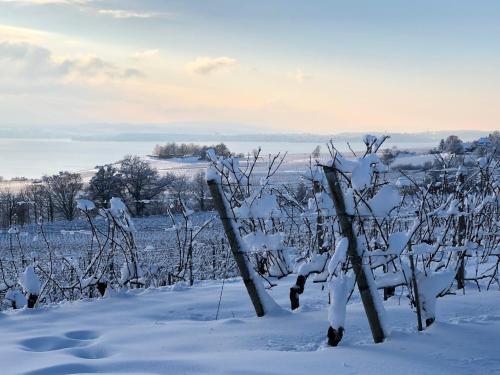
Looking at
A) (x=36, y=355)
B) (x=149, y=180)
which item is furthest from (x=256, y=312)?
(x=149, y=180)

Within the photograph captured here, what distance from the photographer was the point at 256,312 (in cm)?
397

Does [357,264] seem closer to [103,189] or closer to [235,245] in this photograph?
[235,245]

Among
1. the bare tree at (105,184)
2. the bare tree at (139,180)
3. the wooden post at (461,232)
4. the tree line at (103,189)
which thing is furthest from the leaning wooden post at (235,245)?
the bare tree at (105,184)

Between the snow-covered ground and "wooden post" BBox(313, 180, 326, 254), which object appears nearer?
the snow-covered ground

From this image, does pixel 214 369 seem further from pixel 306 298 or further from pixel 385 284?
pixel 306 298

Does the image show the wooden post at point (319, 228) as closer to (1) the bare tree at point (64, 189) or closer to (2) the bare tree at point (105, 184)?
(2) the bare tree at point (105, 184)

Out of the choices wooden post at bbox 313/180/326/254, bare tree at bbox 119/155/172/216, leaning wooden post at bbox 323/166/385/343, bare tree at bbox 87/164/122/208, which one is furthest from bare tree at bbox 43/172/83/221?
leaning wooden post at bbox 323/166/385/343

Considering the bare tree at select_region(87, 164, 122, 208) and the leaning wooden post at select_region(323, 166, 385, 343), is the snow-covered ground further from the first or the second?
the bare tree at select_region(87, 164, 122, 208)

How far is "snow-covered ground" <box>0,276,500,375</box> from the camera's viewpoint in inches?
106

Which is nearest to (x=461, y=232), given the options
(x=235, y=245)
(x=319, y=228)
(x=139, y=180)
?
(x=319, y=228)

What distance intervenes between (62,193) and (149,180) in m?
10.0

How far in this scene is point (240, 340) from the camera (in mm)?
3324

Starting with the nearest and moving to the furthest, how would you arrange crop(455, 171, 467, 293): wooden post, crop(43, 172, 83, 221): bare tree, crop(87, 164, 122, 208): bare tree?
crop(455, 171, 467, 293): wooden post → crop(87, 164, 122, 208): bare tree → crop(43, 172, 83, 221): bare tree

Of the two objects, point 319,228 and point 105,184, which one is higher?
point 319,228
